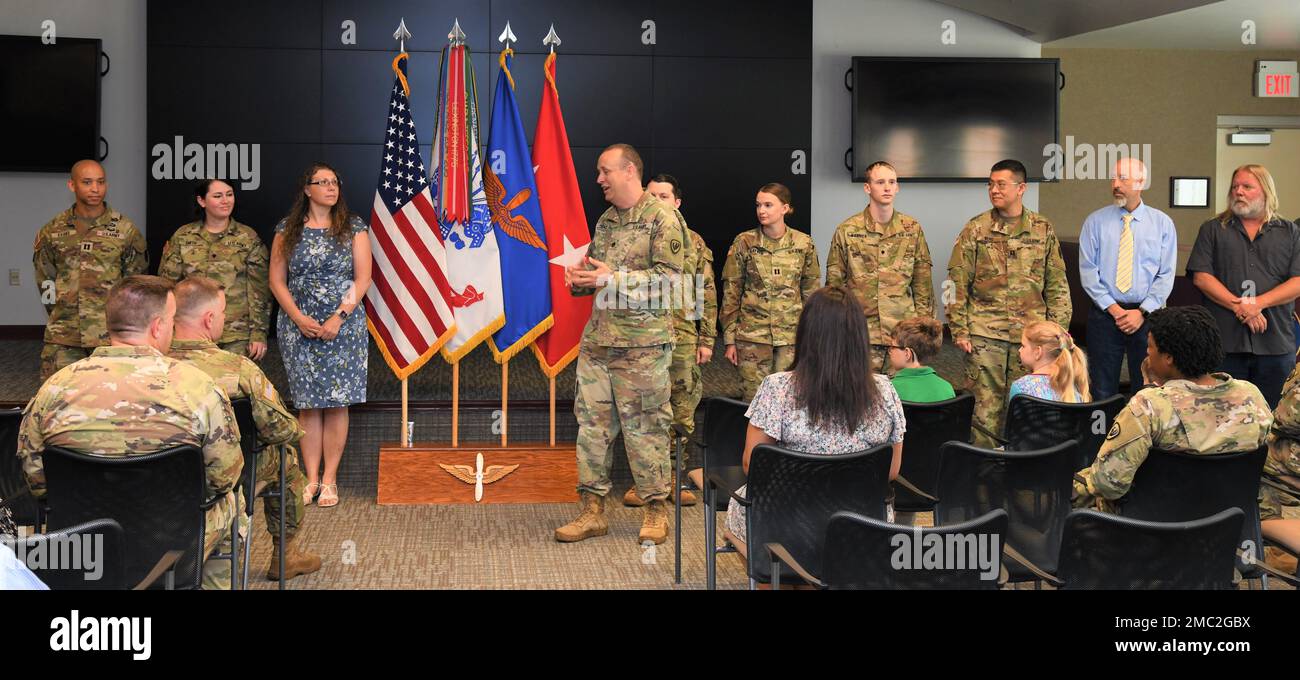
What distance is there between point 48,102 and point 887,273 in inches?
254

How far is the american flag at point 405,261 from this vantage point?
5.86 metres

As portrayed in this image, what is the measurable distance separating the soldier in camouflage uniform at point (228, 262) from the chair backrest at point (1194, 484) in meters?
4.15

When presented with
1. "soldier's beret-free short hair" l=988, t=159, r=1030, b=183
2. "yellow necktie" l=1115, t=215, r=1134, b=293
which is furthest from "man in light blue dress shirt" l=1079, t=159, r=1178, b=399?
"soldier's beret-free short hair" l=988, t=159, r=1030, b=183

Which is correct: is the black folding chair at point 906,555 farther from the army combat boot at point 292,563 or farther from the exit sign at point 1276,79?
the exit sign at point 1276,79

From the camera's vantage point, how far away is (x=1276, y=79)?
11.9 metres

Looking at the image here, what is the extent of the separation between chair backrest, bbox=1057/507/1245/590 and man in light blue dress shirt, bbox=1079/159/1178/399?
3.45m

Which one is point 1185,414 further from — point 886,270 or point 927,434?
point 886,270

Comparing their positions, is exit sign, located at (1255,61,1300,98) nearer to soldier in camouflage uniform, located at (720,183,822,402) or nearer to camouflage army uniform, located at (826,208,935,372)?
camouflage army uniform, located at (826,208,935,372)

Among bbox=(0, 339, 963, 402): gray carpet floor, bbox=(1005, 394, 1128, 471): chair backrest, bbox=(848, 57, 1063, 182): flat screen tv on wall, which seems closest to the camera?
bbox=(1005, 394, 1128, 471): chair backrest

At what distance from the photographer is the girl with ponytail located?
4500mm

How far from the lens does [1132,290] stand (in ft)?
19.7

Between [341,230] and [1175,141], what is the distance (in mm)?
8986
